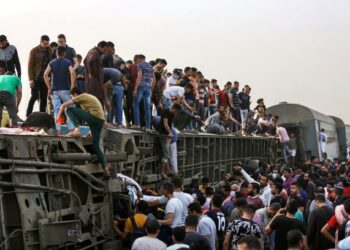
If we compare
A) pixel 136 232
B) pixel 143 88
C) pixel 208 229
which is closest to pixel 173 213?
pixel 136 232

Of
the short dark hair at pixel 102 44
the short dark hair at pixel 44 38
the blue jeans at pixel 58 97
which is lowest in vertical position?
the blue jeans at pixel 58 97

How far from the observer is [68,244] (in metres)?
9.93

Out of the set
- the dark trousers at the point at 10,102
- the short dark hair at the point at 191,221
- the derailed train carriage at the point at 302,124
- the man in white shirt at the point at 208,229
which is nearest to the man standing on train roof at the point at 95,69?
the dark trousers at the point at 10,102

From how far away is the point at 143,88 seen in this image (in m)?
15.6

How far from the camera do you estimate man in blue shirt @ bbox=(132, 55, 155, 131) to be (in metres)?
15.4

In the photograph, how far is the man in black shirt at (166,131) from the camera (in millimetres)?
14711

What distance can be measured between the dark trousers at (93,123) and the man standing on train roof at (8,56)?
3.07 metres

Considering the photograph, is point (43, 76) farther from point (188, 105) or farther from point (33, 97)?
point (188, 105)

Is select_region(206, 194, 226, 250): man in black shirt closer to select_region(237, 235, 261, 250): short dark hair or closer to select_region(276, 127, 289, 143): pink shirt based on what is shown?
select_region(237, 235, 261, 250): short dark hair

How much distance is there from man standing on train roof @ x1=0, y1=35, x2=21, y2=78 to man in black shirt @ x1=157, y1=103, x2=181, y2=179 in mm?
3047

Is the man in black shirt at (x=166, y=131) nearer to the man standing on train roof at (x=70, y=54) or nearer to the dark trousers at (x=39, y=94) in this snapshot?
the man standing on train roof at (x=70, y=54)

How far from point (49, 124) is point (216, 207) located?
289 cm

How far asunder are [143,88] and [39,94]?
2333 mm

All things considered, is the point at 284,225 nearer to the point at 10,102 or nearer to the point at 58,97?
the point at 10,102
